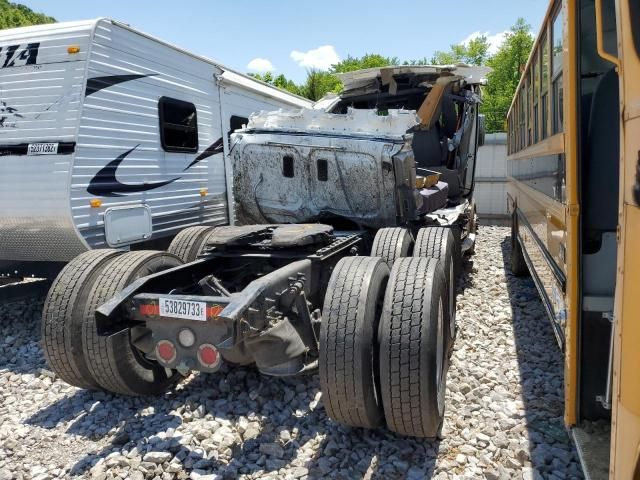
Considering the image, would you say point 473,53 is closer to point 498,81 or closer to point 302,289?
point 498,81

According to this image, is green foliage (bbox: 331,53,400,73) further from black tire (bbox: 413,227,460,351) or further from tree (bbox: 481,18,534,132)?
black tire (bbox: 413,227,460,351)

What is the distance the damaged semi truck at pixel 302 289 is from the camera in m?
2.93

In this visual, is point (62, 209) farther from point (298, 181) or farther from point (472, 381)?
point (472, 381)

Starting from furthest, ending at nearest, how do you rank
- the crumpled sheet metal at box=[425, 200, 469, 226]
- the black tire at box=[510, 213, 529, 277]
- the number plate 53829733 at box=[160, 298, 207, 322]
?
the black tire at box=[510, 213, 529, 277], the crumpled sheet metal at box=[425, 200, 469, 226], the number plate 53829733 at box=[160, 298, 207, 322]

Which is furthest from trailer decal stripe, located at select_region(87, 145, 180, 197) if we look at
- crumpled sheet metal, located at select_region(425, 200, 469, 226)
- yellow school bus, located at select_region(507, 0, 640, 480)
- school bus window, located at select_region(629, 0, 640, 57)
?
school bus window, located at select_region(629, 0, 640, 57)

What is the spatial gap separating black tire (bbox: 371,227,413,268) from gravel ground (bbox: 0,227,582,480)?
1.07m

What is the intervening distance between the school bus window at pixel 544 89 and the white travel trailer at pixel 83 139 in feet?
13.9

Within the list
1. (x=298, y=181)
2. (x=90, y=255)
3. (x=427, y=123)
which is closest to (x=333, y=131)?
(x=298, y=181)

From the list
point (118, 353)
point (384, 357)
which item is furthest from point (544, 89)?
point (118, 353)

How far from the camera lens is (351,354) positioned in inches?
114

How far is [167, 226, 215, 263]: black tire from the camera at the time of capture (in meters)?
5.07

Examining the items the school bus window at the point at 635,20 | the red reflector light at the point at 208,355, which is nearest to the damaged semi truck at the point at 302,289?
the red reflector light at the point at 208,355

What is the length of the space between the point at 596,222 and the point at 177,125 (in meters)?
5.39

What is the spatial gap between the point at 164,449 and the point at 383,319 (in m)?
1.63
